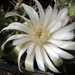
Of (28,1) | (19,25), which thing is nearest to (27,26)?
(19,25)

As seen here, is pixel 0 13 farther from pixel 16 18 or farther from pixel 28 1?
pixel 28 1

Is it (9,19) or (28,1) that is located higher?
(28,1)

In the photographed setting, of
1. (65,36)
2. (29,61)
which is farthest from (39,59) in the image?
(65,36)

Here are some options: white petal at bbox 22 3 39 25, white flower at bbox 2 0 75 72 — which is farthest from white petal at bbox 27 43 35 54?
white petal at bbox 22 3 39 25

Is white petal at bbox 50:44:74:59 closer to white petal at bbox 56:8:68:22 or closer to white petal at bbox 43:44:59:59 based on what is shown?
white petal at bbox 43:44:59:59

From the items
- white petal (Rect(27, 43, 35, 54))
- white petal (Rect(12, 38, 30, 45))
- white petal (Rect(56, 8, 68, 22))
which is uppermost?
white petal (Rect(56, 8, 68, 22))

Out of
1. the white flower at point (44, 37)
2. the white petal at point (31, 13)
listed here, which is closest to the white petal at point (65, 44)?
the white flower at point (44, 37)

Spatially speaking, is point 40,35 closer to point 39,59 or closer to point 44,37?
point 44,37

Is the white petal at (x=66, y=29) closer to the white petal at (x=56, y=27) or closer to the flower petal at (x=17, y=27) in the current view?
the white petal at (x=56, y=27)
